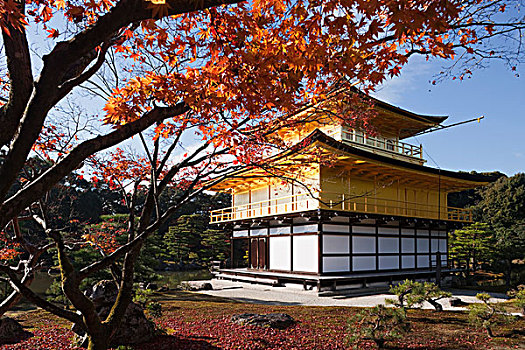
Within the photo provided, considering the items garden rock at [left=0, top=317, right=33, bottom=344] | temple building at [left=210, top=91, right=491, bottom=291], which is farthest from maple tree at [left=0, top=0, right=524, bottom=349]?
temple building at [left=210, top=91, right=491, bottom=291]

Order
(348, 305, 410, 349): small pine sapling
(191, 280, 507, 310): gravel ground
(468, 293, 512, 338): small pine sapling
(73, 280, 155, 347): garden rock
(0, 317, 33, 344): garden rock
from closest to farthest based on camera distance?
(73, 280, 155, 347): garden rock → (348, 305, 410, 349): small pine sapling → (0, 317, 33, 344): garden rock → (468, 293, 512, 338): small pine sapling → (191, 280, 507, 310): gravel ground

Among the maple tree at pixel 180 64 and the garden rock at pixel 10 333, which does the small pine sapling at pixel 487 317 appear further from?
the garden rock at pixel 10 333

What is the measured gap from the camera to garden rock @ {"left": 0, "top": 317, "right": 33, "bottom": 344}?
5949mm

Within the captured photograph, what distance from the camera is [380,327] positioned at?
5.84 m

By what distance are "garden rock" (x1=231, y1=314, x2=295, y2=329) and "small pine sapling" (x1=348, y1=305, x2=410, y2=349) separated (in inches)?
59.2

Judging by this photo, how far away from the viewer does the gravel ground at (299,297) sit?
1165cm

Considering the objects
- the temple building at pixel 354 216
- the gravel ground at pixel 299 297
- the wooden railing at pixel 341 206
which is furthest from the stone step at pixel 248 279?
the wooden railing at pixel 341 206

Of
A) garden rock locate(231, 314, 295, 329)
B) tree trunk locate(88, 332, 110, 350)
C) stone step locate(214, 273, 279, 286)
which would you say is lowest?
stone step locate(214, 273, 279, 286)

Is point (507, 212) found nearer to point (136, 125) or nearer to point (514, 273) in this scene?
point (514, 273)

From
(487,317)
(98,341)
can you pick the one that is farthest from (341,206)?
(98,341)

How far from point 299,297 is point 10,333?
8.80 m

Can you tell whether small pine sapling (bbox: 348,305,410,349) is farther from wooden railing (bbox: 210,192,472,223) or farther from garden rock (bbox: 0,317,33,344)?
wooden railing (bbox: 210,192,472,223)

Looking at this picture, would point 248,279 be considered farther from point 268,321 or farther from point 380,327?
point 380,327

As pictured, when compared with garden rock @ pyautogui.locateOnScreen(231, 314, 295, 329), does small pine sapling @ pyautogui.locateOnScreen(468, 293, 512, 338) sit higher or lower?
higher
